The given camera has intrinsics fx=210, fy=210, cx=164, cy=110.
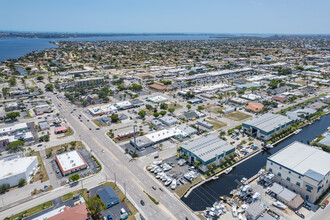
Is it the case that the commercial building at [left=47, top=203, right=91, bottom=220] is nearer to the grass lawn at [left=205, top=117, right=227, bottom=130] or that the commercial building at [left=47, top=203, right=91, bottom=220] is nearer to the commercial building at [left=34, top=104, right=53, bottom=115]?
the grass lawn at [left=205, top=117, right=227, bottom=130]

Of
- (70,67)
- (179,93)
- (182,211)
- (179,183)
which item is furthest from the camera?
(70,67)

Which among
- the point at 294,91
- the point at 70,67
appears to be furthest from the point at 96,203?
the point at 70,67

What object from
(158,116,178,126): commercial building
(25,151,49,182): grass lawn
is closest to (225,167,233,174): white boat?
(158,116,178,126): commercial building

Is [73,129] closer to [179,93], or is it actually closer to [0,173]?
[0,173]

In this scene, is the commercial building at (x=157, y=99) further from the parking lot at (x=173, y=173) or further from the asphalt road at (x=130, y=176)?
the parking lot at (x=173, y=173)

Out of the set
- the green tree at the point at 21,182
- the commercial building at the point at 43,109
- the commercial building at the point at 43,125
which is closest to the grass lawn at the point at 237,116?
the commercial building at the point at 43,125

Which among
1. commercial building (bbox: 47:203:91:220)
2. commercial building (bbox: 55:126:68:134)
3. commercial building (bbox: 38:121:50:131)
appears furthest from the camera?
commercial building (bbox: 38:121:50:131)

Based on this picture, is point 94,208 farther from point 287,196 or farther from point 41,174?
point 287,196

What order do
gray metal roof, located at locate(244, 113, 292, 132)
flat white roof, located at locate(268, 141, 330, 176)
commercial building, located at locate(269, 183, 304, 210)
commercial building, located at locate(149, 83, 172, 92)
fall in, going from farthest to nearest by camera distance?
commercial building, located at locate(149, 83, 172, 92)
gray metal roof, located at locate(244, 113, 292, 132)
flat white roof, located at locate(268, 141, 330, 176)
commercial building, located at locate(269, 183, 304, 210)
